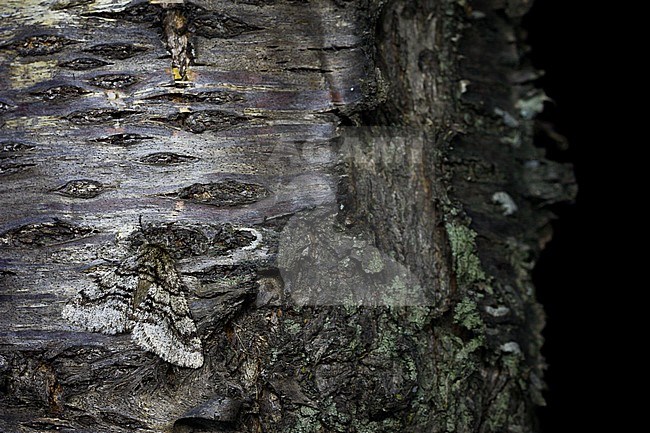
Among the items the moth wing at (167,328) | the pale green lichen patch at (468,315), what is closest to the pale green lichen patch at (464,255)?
the pale green lichen patch at (468,315)

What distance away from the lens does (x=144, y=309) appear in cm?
120

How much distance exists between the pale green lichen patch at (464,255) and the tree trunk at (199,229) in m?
0.12

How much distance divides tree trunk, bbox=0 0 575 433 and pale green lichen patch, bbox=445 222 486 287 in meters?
0.12

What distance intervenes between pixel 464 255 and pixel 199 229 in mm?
553

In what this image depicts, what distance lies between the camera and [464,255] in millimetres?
1337

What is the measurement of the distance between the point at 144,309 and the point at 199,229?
0.18 meters

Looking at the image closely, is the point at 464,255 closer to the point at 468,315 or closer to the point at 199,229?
the point at 468,315

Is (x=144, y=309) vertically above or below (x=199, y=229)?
below

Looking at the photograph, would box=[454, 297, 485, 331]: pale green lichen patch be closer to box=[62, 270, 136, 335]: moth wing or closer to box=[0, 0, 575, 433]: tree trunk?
box=[0, 0, 575, 433]: tree trunk

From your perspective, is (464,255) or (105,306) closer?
(105,306)

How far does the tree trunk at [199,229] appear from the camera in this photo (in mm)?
1183

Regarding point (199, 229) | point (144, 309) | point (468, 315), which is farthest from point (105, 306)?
point (468, 315)

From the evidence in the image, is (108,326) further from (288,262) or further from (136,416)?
(288,262)

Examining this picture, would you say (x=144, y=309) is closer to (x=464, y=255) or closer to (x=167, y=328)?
(x=167, y=328)
